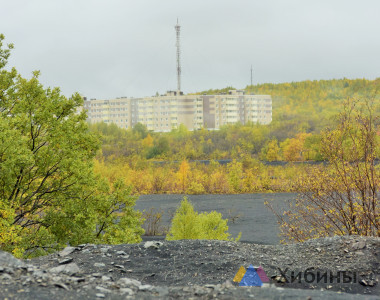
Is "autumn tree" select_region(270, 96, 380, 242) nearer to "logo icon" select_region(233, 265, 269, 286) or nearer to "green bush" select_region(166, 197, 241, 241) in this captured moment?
"green bush" select_region(166, 197, 241, 241)

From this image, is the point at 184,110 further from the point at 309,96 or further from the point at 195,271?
the point at 195,271

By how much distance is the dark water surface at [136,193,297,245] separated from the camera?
28.8m

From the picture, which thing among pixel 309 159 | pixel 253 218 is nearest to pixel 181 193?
pixel 253 218

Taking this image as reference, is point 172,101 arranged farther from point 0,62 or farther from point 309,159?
point 0,62

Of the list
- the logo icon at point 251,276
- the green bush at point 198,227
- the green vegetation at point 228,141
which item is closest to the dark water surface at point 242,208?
the green bush at point 198,227

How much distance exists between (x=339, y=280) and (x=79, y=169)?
9298 mm

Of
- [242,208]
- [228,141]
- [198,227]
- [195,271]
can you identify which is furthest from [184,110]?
[195,271]

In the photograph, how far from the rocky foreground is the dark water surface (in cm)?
1541

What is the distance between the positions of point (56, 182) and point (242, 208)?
2686cm

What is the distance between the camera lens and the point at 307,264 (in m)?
9.14

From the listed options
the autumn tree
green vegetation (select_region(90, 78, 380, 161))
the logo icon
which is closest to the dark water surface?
the autumn tree

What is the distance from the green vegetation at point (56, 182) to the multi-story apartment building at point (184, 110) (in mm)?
90139

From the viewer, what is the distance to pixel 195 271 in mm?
8836

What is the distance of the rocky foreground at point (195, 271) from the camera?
641cm
